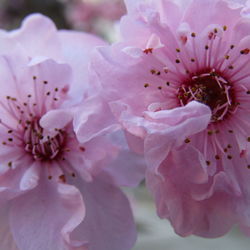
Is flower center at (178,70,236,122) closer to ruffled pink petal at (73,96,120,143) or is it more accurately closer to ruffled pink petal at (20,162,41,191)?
ruffled pink petal at (73,96,120,143)

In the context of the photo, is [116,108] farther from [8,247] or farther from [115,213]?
[8,247]

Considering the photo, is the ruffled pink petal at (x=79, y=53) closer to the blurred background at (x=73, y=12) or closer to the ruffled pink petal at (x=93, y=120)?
the ruffled pink petal at (x=93, y=120)

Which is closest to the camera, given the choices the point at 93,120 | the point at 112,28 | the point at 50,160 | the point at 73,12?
the point at 93,120

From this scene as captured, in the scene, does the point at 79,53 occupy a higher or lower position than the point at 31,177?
higher

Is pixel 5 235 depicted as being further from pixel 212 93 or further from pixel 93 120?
pixel 212 93

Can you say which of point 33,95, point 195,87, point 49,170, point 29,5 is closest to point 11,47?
point 33,95

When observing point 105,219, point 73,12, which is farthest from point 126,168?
point 73,12
